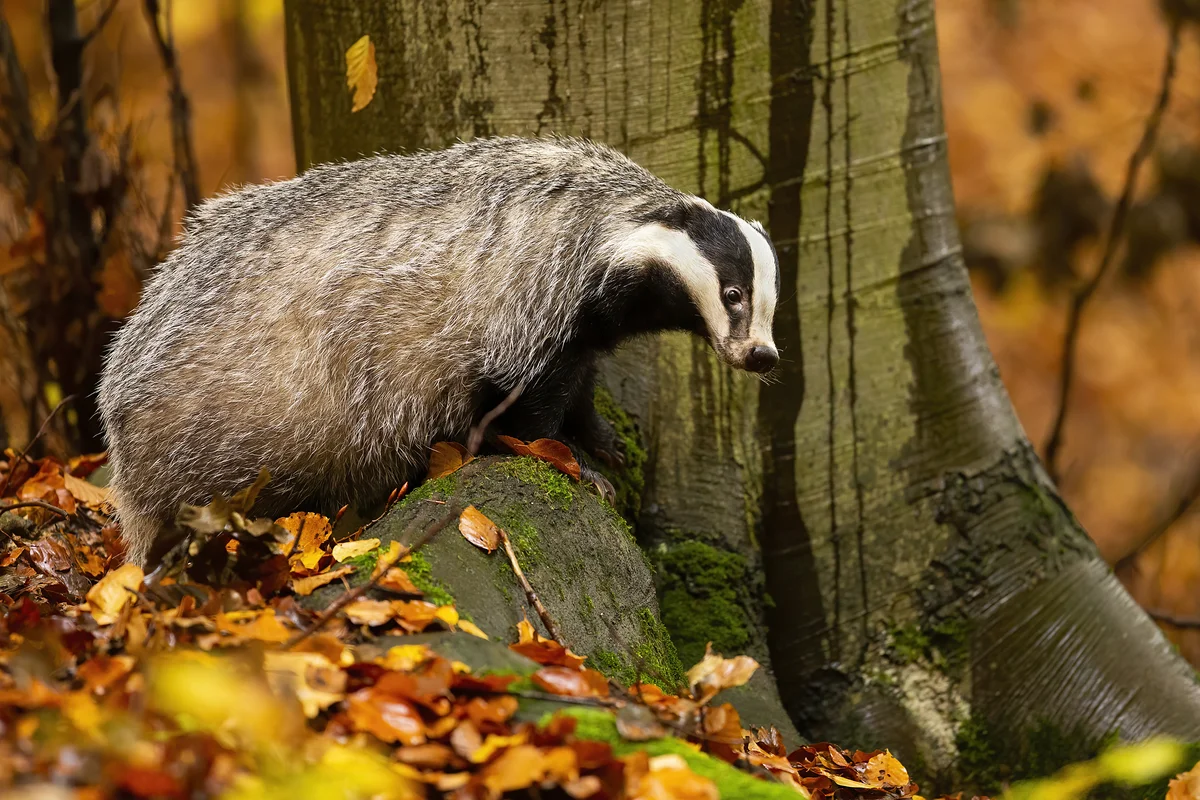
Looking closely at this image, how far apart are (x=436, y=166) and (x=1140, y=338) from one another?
8.80 metres

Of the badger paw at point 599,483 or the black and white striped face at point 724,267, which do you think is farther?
the badger paw at point 599,483

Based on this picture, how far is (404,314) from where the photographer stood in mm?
4102

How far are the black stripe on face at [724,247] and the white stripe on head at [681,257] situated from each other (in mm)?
17

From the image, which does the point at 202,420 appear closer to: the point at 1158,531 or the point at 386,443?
the point at 386,443

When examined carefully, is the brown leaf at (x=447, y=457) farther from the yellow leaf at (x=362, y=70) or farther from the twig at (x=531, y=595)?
the yellow leaf at (x=362, y=70)

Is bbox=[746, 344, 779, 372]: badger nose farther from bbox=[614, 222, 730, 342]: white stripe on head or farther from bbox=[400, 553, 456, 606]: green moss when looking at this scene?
bbox=[400, 553, 456, 606]: green moss

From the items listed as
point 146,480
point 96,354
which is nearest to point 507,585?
point 146,480

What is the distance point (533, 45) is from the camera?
4.34 meters

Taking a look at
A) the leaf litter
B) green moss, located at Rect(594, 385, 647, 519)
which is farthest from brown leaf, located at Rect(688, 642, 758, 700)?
green moss, located at Rect(594, 385, 647, 519)

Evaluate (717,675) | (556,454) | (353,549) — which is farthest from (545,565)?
(717,675)

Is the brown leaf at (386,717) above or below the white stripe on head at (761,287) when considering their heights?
below

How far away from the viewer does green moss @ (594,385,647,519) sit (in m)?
4.50

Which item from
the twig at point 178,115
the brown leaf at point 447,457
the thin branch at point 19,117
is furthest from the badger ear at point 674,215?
the thin branch at point 19,117

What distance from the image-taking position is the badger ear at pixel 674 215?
12.9 feet
